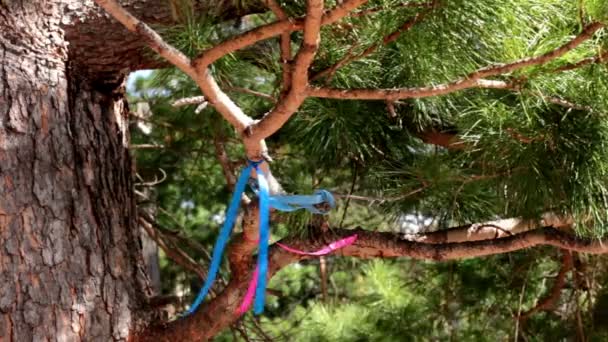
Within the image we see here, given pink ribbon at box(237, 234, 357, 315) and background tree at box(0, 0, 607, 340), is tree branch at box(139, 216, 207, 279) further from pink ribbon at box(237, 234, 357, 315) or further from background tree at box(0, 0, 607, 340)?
pink ribbon at box(237, 234, 357, 315)

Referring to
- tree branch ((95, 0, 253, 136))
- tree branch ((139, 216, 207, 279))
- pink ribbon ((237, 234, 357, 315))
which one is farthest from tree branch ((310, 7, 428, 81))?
tree branch ((139, 216, 207, 279))

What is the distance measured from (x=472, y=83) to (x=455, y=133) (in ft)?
1.58

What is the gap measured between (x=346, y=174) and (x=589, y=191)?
75cm

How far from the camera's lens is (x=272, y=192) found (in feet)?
4.23

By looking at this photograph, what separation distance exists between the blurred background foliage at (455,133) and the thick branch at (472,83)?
3 cm

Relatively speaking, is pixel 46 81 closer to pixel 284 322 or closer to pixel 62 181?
pixel 62 181

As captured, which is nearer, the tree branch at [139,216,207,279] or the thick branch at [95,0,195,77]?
the thick branch at [95,0,195,77]

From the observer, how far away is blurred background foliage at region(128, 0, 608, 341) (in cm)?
113

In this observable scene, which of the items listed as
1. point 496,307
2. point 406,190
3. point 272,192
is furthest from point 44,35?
point 496,307

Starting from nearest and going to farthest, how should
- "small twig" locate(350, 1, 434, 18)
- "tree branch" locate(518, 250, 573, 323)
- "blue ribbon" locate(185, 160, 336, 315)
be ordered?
"small twig" locate(350, 1, 434, 18)
"blue ribbon" locate(185, 160, 336, 315)
"tree branch" locate(518, 250, 573, 323)

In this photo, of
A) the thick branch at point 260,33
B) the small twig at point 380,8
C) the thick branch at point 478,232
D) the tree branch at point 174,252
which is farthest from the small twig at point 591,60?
the tree branch at point 174,252

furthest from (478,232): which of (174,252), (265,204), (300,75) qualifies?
(174,252)

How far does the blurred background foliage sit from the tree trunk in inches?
6.2

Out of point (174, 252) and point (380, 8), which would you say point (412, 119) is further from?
point (174, 252)
